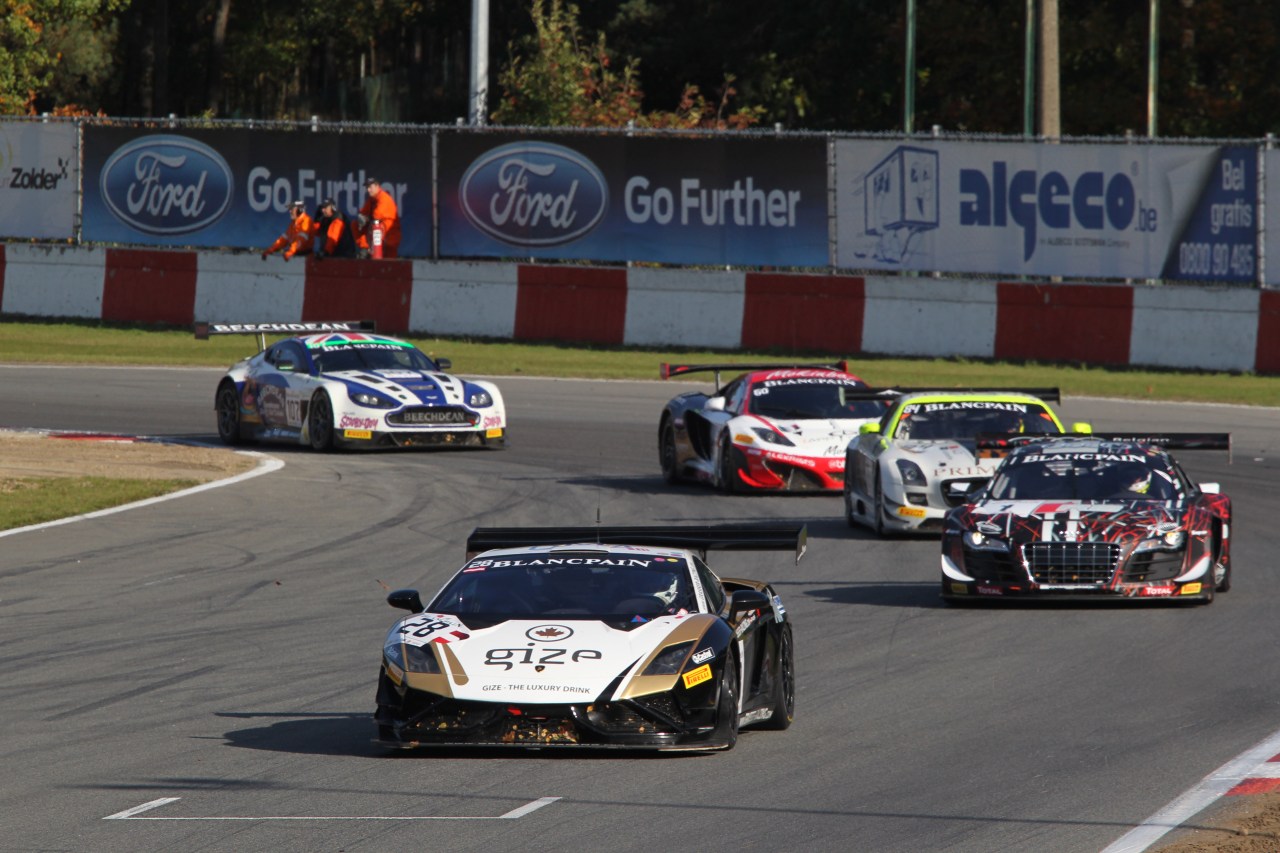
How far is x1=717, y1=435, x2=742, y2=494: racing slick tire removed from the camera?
20234 mm

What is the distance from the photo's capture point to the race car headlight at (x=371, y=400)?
22.9 meters

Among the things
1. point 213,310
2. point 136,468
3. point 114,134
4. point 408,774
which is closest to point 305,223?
point 213,310

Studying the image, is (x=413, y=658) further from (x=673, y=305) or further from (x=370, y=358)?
(x=673, y=305)

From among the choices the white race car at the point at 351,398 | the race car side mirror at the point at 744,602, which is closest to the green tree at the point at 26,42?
the white race car at the point at 351,398

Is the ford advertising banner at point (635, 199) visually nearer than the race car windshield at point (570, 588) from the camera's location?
No

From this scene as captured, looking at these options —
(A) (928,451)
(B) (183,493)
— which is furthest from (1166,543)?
(B) (183,493)

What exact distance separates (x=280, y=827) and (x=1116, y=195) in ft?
76.9

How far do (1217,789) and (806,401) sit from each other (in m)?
12.3

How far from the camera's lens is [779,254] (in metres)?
30.7

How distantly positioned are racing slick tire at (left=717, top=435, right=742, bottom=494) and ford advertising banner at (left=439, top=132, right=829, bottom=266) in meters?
10.6

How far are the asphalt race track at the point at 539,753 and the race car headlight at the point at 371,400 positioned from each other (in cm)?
308

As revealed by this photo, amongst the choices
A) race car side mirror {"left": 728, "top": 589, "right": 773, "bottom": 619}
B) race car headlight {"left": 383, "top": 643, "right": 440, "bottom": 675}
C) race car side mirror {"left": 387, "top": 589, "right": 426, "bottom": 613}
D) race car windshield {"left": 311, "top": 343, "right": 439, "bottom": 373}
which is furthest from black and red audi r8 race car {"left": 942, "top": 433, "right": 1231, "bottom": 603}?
race car windshield {"left": 311, "top": 343, "right": 439, "bottom": 373}

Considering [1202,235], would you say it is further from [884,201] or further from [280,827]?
[280,827]

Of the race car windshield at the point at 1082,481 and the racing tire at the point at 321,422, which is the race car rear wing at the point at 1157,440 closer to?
the race car windshield at the point at 1082,481
